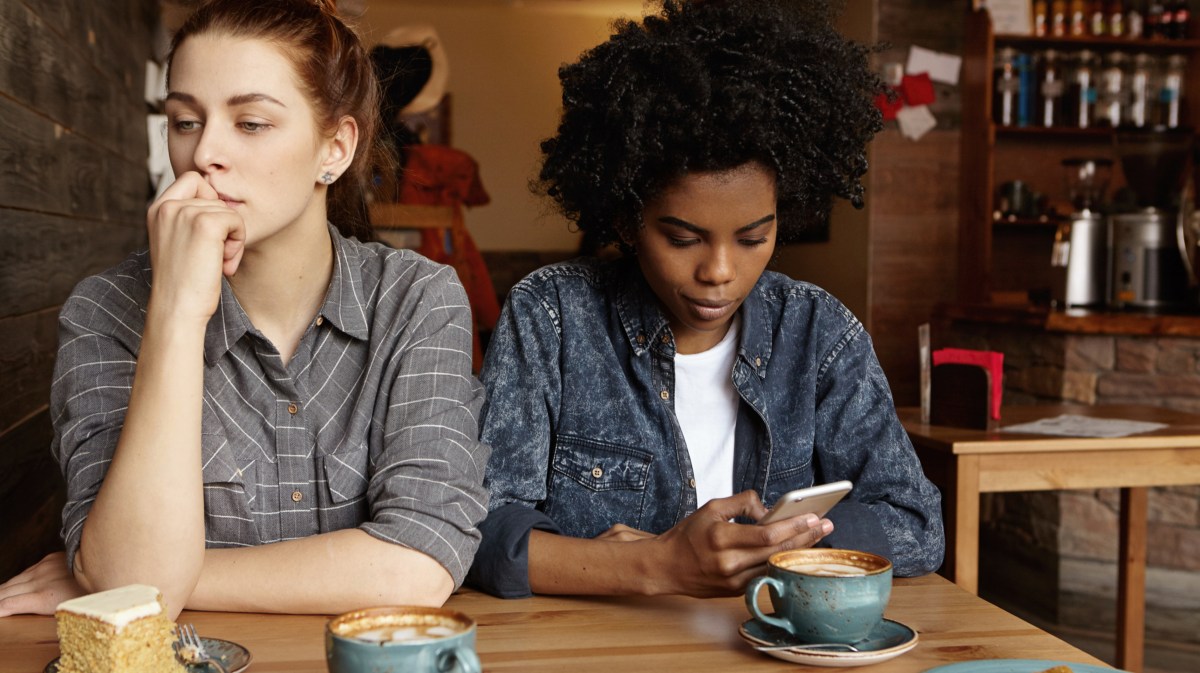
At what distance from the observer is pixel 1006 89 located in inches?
214

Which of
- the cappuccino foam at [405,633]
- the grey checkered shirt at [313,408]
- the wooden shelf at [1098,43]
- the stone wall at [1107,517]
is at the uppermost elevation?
the wooden shelf at [1098,43]

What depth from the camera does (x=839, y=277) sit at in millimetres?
5984

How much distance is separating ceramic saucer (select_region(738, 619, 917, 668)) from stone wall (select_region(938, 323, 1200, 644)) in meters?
3.06

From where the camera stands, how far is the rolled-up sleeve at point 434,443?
125 cm

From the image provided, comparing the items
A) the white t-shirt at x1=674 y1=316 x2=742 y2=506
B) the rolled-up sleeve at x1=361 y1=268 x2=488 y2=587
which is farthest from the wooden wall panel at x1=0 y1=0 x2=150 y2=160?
the white t-shirt at x1=674 y1=316 x2=742 y2=506

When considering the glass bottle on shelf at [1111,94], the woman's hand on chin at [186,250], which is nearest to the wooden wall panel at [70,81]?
the woman's hand on chin at [186,250]

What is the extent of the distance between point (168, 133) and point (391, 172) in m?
0.53

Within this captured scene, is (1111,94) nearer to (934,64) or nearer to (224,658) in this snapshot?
(934,64)

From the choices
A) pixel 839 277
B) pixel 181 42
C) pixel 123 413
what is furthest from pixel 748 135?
pixel 839 277

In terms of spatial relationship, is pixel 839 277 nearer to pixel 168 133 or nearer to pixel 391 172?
pixel 391 172

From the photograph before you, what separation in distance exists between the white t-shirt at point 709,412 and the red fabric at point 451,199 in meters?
2.56

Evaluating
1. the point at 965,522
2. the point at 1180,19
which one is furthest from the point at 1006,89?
the point at 965,522

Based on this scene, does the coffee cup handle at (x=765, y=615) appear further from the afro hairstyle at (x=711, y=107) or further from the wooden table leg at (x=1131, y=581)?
the wooden table leg at (x=1131, y=581)

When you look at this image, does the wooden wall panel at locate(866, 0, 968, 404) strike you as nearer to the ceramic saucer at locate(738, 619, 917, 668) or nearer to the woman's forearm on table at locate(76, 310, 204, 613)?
the ceramic saucer at locate(738, 619, 917, 668)
